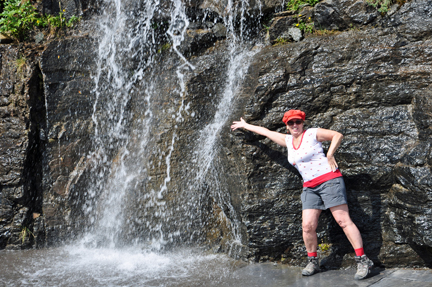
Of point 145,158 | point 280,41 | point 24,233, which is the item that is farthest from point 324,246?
point 24,233

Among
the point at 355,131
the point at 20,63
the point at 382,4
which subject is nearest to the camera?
the point at 355,131

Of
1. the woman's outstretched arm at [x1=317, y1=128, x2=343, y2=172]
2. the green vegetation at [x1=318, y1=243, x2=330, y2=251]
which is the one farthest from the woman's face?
the green vegetation at [x1=318, y1=243, x2=330, y2=251]

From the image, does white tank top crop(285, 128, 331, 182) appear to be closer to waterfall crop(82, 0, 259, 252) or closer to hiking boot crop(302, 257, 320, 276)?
hiking boot crop(302, 257, 320, 276)

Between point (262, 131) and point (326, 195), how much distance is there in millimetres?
1206

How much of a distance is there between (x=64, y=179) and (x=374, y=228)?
5881 mm

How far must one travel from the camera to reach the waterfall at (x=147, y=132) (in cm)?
662

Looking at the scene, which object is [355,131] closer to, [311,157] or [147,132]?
[311,157]

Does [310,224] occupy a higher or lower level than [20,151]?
lower

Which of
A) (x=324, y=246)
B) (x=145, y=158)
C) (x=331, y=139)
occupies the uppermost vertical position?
(x=331, y=139)

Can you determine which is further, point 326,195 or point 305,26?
point 305,26

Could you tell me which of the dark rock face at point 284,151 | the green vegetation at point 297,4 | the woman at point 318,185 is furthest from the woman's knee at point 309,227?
the green vegetation at point 297,4

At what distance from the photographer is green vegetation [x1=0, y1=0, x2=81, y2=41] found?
829 centimetres

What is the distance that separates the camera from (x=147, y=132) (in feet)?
24.2

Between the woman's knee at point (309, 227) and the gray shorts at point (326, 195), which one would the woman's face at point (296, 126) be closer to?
the gray shorts at point (326, 195)
